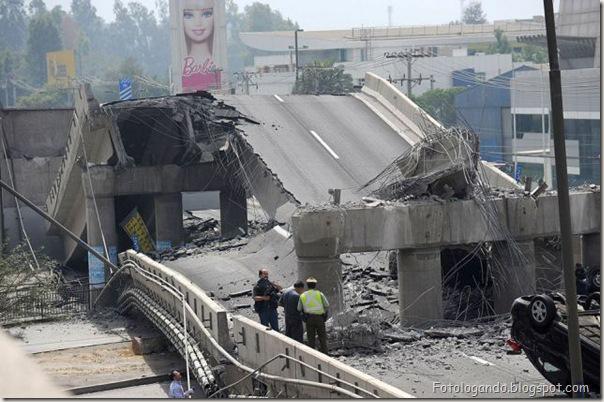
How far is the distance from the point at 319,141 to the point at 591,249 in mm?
13524

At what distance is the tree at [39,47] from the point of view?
191500 millimetres

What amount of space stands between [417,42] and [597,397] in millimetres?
138368

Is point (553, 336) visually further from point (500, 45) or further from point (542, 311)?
point (500, 45)

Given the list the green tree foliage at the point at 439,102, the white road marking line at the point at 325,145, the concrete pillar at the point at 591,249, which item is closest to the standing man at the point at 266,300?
the concrete pillar at the point at 591,249

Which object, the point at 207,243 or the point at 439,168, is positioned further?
the point at 207,243

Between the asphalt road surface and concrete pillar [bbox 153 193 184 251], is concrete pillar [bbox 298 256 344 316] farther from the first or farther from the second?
concrete pillar [bbox 153 193 184 251]

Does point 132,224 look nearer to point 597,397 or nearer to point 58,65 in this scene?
point 597,397

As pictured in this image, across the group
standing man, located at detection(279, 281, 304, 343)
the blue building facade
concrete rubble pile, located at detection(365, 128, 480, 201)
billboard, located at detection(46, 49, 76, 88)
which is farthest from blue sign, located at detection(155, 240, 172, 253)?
billboard, located at detection(46, 49, 76, 88)

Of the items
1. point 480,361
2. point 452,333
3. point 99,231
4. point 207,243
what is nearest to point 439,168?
point 452,333

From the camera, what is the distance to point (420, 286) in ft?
69.8

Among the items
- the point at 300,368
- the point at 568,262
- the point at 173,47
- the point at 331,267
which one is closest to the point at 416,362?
the point at 300,368

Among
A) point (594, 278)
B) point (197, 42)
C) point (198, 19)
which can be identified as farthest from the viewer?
point (198, 19)

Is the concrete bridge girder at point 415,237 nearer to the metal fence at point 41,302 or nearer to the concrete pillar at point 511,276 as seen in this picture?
the concrete pillar at point 511,276

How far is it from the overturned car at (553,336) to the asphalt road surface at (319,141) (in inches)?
700
